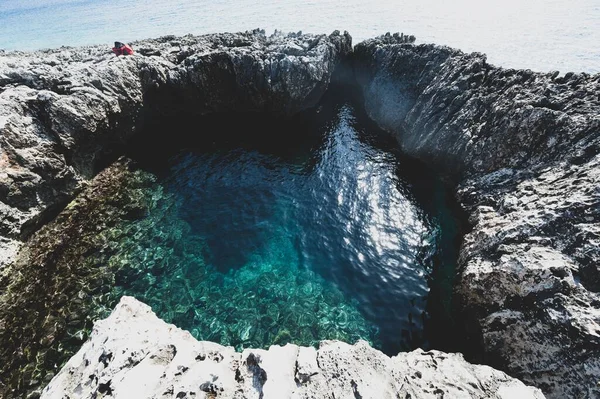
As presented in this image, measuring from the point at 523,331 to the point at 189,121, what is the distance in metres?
36.1

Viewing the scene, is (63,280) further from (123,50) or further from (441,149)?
(123,50)

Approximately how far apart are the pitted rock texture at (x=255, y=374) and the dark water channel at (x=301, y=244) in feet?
18.9

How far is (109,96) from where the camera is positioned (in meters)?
27.0

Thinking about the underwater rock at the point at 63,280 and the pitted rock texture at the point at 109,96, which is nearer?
the underwater rock at the point at 63,280

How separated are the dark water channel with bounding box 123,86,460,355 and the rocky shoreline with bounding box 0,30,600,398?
2384 millimetres

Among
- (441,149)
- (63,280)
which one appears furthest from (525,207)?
(63,280)

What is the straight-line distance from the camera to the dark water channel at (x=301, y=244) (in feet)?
49.2

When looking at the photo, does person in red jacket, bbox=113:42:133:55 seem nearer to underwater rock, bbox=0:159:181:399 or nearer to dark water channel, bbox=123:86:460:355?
dark water channel, bbox=123:86:460:355

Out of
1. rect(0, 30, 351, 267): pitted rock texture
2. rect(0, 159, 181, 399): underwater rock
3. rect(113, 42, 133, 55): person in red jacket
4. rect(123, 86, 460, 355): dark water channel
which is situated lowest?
rect(0, 159, 181, 399): underwater rock

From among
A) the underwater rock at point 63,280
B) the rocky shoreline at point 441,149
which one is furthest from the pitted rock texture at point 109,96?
the underwater rock at point 63,280

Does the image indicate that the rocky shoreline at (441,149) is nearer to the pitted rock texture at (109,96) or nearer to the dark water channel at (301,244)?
the pitted rock texture at (109,96)

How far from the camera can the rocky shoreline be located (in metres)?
10.7

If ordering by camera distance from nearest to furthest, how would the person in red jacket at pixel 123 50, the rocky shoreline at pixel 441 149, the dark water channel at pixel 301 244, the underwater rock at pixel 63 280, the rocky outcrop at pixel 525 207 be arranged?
the rocky outcrop at pixel 525 207 < the rocky shoreline at pixel 441 149 < the underwater rock at pixel 63 280 < the dark water channel at pixel 301 244 < the person in red jacket at pixel 123 50

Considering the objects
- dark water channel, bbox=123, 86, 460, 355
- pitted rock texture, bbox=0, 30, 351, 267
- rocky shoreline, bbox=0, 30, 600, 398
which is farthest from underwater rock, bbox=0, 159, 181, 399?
dark water channel, bbox=123, 86, 460, 355
